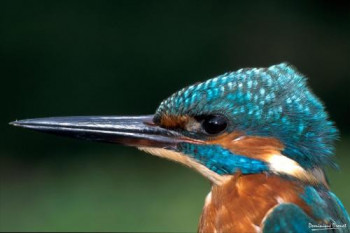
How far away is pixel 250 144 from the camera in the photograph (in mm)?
2648

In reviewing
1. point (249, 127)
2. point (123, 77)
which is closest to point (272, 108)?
point (249, 127)

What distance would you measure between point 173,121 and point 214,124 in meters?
0.17

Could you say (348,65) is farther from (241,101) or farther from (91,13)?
(241,101)

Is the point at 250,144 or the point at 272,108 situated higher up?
the point at 272,108

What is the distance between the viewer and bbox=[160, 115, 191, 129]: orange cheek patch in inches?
108

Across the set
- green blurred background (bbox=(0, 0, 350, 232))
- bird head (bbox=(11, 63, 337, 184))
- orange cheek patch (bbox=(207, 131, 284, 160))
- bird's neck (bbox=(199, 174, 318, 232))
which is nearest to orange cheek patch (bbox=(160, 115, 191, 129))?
bird head (bbox=(11, 63, 337, 184))

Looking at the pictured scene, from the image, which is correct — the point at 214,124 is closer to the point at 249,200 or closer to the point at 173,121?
the point at 173,121

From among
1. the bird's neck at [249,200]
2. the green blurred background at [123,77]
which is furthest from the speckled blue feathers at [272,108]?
the green blurred background at [123,77]

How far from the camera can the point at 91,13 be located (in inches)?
354

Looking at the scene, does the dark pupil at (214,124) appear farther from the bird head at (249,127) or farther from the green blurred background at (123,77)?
the green blurred background at (123,77)

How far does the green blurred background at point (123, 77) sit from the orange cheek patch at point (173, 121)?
3.07 meters

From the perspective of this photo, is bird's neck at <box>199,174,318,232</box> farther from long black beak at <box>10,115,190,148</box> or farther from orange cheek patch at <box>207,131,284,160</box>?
long black beak at <box>10,115,190,148</box>

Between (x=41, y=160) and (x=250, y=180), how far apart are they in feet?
16.1

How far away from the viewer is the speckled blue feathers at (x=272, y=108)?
8.59 ft
